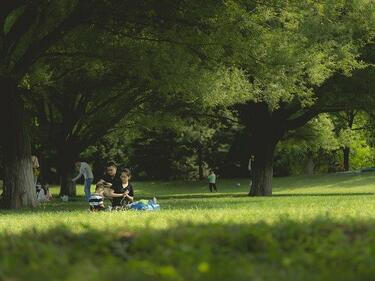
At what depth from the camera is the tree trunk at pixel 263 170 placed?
1193 inches

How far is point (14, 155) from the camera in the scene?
19688 mm

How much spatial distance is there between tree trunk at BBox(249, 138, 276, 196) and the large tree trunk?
12.9 m

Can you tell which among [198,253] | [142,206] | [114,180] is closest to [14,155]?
[114,180]

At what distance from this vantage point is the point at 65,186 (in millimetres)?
33906

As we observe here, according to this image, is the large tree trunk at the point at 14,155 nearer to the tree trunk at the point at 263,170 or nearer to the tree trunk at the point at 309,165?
the tree trunk at the point at 263,170

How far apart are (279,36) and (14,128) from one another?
26.6ft

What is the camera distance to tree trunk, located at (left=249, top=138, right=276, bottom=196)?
1193 inches

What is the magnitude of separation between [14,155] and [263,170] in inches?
539

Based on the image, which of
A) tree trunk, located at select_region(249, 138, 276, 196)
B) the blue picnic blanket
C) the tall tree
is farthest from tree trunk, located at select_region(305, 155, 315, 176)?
the blue picnic blanket

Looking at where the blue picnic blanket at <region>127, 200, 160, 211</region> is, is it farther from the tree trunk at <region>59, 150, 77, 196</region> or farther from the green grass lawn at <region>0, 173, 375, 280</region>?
the tree trunk at <region>59, 150, 77, 196</region>

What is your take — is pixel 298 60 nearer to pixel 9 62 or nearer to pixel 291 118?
pixel 9 62

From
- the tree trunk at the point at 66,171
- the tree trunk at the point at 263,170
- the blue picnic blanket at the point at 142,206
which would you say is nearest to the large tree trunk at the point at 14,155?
the blue picnic blanket at the point at 142,206

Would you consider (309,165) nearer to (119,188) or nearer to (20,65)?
(20,65)

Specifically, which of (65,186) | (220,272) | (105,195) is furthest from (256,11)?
(65,186)
